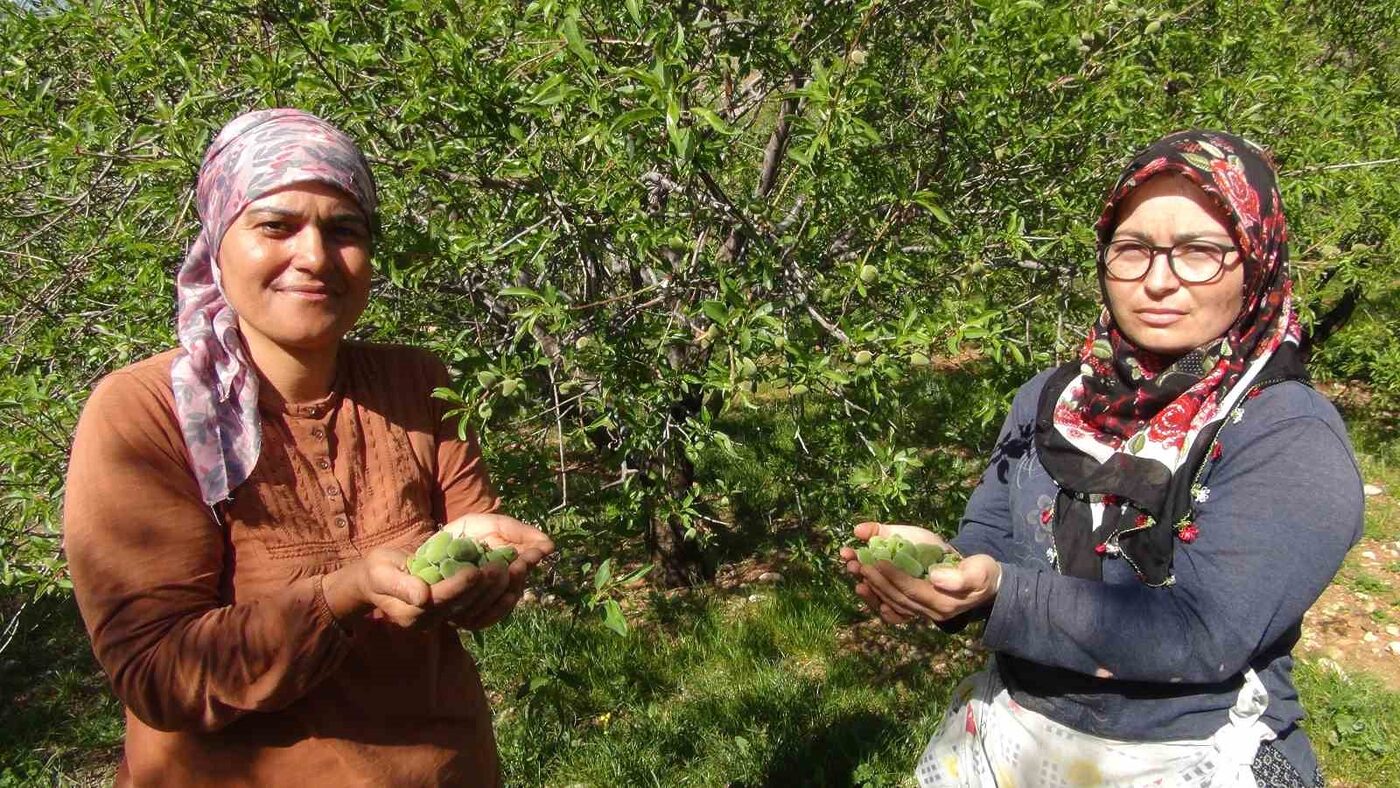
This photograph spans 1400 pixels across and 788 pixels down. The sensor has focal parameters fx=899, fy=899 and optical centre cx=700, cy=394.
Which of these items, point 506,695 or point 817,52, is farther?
point 506,695

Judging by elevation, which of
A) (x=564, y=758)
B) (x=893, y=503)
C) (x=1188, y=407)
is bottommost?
(x=564, y=758)

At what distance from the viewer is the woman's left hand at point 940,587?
148 cm

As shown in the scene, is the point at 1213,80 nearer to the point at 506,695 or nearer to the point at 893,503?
the point at 893,503

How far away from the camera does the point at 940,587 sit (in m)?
1.51

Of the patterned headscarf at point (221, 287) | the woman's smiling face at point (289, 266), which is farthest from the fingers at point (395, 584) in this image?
the woman's smiling face at point (289, 266)

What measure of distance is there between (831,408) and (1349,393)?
20.6ft

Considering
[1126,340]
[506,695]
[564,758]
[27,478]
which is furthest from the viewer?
[506,695]

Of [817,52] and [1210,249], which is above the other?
[817,52]

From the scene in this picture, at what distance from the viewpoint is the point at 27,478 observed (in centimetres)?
250

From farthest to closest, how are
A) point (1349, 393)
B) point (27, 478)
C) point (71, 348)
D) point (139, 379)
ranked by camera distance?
point (1349, 393), point (71, 348), point (27, 478), point (139, 379)

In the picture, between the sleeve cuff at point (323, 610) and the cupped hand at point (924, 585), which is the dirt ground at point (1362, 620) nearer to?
the cupped hand at point (924, 585)

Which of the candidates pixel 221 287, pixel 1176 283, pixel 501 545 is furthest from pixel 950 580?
pixel 221 287

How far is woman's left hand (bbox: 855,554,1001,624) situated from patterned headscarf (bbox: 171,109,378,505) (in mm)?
1088

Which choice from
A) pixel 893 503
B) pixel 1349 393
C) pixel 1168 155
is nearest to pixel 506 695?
pixel 893 503
